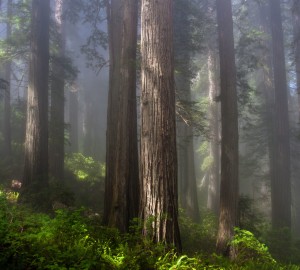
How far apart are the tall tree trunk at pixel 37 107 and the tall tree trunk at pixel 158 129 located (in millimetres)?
6730

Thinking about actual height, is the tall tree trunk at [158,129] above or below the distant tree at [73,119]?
below

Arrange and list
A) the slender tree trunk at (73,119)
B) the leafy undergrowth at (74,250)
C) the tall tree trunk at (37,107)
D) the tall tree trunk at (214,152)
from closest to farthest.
A: the leafy undergrowth at (74,250)
the tall tree trunk at (37,107)
the tall tree trunk at (214,152)
the slender tree trunk at (73,119)

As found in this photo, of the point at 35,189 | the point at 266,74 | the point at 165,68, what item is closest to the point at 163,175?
the point at 165,68

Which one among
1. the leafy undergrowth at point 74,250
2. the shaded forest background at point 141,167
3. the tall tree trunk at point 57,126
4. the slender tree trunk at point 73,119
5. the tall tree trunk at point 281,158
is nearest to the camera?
the leafy undergrowth at point 74,250

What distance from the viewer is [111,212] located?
8109mm

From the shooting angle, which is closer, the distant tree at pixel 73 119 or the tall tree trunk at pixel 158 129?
the tall tree trunk at pixel 158 129

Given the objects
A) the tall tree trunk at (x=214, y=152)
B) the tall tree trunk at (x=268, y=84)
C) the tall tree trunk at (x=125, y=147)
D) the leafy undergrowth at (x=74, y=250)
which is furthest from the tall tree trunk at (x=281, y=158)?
the leafy undergrowth at (x=74, y=250)

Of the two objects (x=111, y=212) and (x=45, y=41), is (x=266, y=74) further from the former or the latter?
(x=111, y=212)

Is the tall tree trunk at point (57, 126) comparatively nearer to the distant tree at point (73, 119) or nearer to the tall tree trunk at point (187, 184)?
the tall tree trunk at point (187, 184)

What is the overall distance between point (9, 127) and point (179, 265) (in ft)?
56.8

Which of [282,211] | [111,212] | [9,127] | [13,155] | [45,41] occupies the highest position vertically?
[45,41]

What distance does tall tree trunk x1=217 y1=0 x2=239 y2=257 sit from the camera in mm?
9977

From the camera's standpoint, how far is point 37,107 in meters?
12.4

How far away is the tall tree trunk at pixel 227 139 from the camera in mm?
9977
